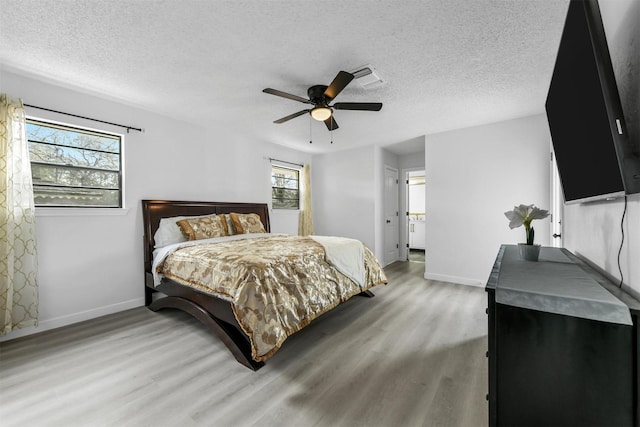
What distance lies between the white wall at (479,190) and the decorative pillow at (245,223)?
9.30 ft

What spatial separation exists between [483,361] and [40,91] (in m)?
4.72

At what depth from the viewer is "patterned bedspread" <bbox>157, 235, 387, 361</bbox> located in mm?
1891

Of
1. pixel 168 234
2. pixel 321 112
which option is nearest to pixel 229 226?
pixel 168 234

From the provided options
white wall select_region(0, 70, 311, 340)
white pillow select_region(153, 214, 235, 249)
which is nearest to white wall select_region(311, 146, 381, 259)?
white wall select_region(0, 70, 311, 340)

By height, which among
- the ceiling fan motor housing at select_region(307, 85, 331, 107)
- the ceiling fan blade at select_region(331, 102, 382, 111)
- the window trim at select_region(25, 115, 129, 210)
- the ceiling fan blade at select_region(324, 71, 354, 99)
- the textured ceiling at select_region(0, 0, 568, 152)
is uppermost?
the textured ceiling at select_region(0, 0, 568, 152)

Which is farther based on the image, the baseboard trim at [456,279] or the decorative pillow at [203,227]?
the baseboard trim at [456,279]

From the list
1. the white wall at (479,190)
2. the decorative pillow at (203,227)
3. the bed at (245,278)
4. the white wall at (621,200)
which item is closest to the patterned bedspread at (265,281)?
the bed at (245,278)

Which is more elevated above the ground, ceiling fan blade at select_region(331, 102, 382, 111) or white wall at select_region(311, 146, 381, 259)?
ceiling fan blade at select_region(331, 102, 382, 111)

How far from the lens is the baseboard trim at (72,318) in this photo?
2.41 metres

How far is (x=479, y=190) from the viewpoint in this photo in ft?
12.8

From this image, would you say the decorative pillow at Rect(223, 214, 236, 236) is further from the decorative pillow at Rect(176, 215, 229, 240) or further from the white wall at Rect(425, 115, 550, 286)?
the white wall at Rect(425, 115, 550, 286)

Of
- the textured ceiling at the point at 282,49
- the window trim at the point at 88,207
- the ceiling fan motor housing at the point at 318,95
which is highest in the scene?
the textured ceiling at the point at 282,49

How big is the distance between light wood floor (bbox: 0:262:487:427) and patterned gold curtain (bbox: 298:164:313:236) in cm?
278

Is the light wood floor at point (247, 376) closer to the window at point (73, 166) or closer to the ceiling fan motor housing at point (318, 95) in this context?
the window at point (73, 166)
